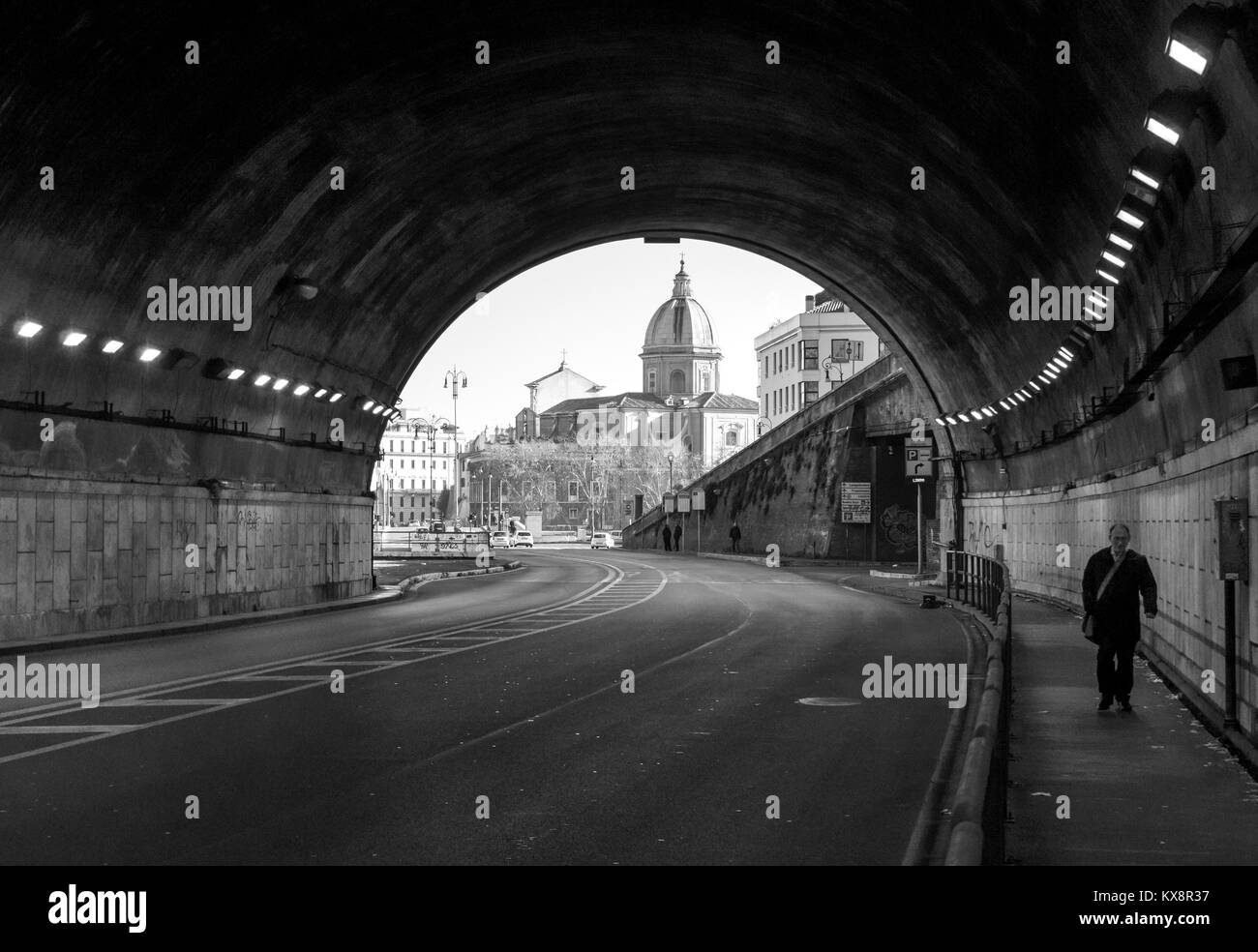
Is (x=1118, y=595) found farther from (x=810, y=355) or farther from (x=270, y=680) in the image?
(x=810, y=355)

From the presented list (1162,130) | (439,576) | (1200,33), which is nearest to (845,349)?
(439,576)

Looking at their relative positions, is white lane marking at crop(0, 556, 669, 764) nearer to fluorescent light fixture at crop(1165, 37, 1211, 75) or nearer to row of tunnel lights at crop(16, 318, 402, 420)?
row of tunnel lights at crop(16, 318, 402, 420)

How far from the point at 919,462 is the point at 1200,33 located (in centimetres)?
2918

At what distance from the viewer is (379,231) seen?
96.7 feet

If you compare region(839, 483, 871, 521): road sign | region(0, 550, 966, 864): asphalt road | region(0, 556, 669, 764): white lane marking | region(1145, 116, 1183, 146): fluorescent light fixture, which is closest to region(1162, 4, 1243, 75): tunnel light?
region(1145, 116, 1183, 146): fluorescent light fixture

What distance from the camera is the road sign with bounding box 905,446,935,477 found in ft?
132

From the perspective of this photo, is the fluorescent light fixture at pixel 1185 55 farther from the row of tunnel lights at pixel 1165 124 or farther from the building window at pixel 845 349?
the building window at pixel 845 349

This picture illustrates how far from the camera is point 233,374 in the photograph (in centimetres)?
2780

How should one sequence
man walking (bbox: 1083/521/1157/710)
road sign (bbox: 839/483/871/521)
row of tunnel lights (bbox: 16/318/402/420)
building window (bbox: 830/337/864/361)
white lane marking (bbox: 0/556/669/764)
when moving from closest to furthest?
1. white lane marking (bbox: 0/556/669/764)
2. man walking (bbox: 1083/521/1157/710)
3. row of tunnel lights (bbox: 16/318/402/420)
4. road sign (bbox: 839/483/871/521)
5. building window (bbox: 830/337/864/361)

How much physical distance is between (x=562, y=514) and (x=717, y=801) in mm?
167270

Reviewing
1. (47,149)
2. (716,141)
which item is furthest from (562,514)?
(47,149)

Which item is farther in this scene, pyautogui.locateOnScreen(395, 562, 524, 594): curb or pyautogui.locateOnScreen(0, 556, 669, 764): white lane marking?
pyautogui.locateOnScreen(395, 562, 524, 594): curb

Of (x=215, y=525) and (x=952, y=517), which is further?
(x=952, y=517)
